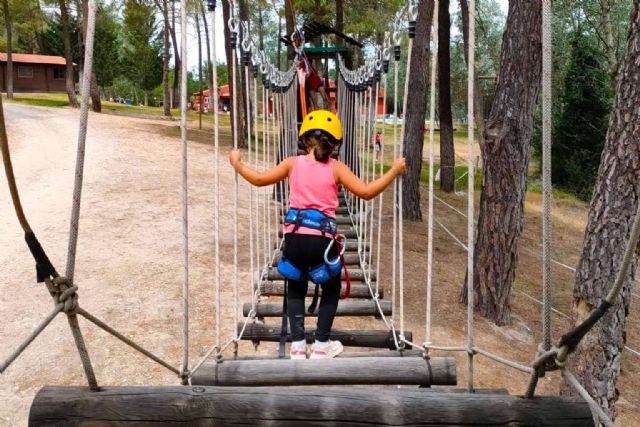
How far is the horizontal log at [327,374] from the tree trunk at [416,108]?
18.8ft

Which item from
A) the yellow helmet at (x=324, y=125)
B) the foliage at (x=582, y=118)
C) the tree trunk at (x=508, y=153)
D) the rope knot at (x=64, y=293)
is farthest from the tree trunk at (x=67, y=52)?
the rope knot at (x=64, y=293)

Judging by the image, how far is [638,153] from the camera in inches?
112

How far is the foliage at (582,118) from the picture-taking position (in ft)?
38.9

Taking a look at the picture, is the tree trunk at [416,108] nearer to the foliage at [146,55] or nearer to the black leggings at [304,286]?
the black leggings at [304,286]

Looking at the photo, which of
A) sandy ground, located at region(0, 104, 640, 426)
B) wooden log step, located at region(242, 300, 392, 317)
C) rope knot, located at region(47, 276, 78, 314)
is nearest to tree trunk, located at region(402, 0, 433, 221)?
sandy ground, located at region(0, 104, 640, 426)

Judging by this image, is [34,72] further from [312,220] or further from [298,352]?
[298,352]

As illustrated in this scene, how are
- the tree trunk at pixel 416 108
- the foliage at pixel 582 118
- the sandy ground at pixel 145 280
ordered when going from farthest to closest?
the foliage at pixel 582 118 < the tree trunk at pixel 416 108 < the sandy ground at pixel 145 280

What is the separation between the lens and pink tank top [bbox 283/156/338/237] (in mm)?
2098

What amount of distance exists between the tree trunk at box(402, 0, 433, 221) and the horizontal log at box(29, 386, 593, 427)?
6.17 m

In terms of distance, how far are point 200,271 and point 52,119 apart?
33.6 feet

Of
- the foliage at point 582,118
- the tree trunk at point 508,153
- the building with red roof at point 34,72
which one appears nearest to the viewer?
the tree trunk at point 508,153

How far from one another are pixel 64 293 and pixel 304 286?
3.56 feet

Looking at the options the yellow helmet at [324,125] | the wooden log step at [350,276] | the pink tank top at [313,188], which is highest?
the yellow helmet at [324,125]

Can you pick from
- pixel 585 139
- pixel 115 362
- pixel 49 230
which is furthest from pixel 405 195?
pixel 585 139
